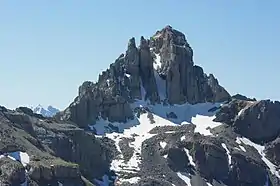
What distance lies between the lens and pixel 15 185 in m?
194

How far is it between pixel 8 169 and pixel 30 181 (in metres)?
7.38

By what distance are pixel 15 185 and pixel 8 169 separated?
5.66 meters

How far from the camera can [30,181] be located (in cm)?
19838

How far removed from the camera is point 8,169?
196875 millimetres

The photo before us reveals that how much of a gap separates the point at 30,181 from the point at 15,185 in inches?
218
